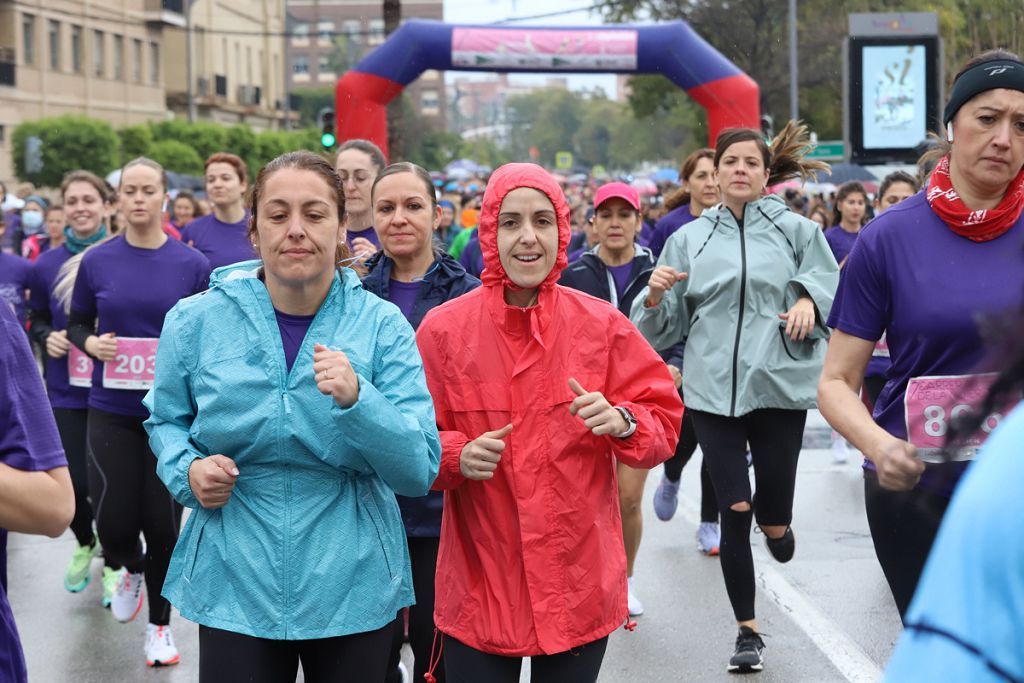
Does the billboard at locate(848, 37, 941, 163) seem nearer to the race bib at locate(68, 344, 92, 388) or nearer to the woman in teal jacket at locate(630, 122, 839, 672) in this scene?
the woman in teal jacket at locate(630, 122, 839, 672)

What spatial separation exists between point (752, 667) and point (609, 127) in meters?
149

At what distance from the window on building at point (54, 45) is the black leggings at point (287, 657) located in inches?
1915

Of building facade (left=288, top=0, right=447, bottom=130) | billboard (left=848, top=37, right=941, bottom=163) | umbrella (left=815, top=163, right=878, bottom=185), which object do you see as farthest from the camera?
building facade (left=288, top=0, right=447, bottom=130)

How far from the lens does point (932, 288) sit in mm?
3684

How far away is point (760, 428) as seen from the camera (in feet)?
20.0

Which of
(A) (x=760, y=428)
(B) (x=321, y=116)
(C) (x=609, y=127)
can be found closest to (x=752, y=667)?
(A) (x=760, y=428)

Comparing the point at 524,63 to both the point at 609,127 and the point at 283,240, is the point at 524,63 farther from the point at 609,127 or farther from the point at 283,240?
the point at 609,127

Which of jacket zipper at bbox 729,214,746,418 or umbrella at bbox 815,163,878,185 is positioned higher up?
umbrella at bbox 815,163,878,185

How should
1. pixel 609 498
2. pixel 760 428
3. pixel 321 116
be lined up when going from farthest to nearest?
pixel 321 116 < pixel 760 428 < pixel 609 498

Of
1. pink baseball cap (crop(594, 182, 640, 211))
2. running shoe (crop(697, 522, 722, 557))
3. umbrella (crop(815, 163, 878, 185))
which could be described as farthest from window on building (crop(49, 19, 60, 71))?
pink baseball cap (crop(594, 182, 640, 211))

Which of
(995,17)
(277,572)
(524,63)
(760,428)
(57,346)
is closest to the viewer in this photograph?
(277,572)

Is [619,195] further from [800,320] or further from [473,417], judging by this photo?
[473,417]

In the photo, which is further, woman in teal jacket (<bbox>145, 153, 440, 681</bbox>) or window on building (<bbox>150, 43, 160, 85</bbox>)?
window on building (<bbox>150, 43, 160, 85</bbox>)

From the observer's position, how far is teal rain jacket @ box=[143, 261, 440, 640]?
349cm
